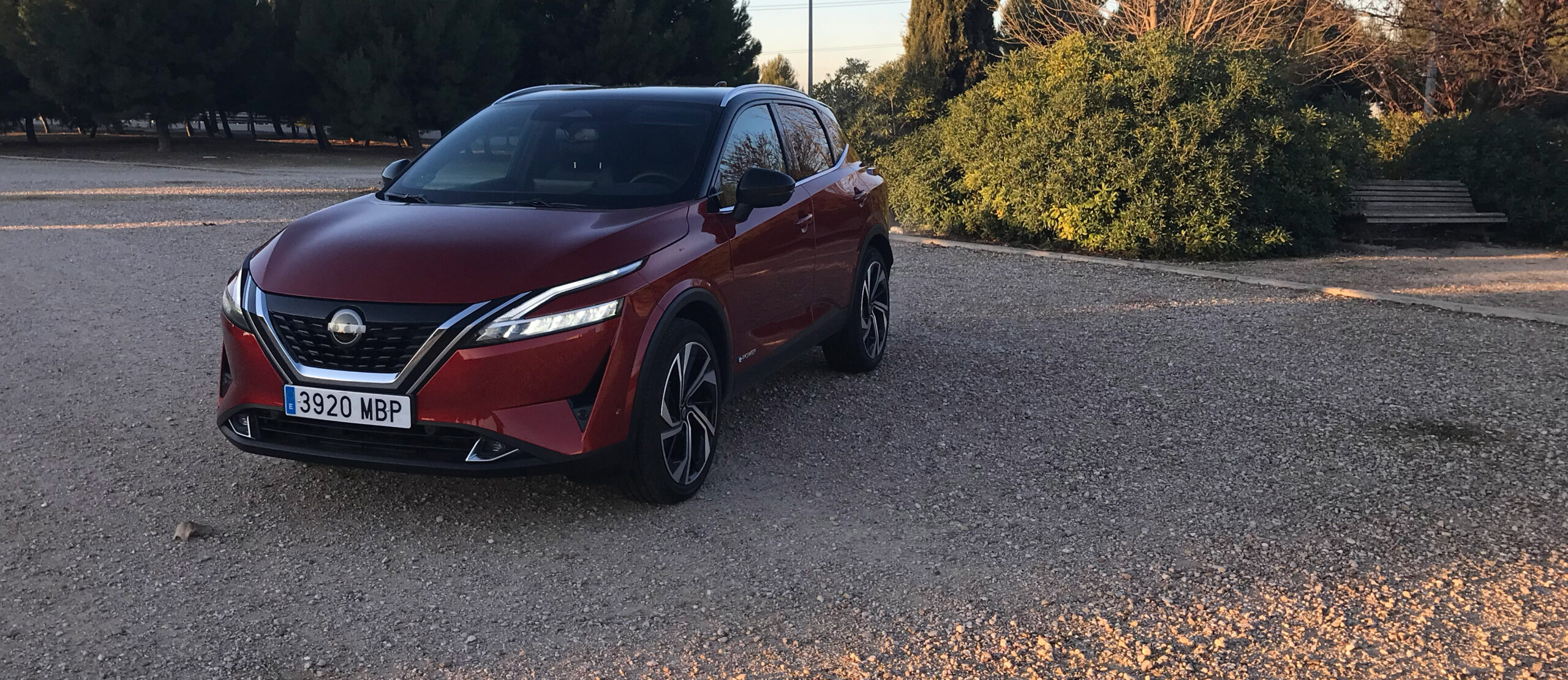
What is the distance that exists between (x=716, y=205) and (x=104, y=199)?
15.7 meters

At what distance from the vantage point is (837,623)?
136 inches

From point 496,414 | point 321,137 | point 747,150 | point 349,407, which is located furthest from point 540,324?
point 321,137

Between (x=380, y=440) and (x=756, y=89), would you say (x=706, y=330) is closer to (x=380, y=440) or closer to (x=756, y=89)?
(x=380, y=440)

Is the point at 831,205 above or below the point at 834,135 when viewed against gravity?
→ below

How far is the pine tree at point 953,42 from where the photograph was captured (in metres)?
20.0

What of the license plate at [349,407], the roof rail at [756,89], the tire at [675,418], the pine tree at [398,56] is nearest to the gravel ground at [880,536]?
the tire at [675,418]

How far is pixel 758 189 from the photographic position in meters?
4.68

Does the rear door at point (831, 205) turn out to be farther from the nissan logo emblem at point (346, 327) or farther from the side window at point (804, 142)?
the nissan logo emblem at point (346, 327)

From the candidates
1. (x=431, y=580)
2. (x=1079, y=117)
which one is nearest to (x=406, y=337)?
(x=431, y=580)

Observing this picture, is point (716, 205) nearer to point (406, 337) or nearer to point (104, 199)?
point (406, 337)

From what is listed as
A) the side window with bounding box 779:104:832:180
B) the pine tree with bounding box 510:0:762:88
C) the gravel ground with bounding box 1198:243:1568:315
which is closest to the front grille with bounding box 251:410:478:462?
the side window with bounding box 779:104:832:180

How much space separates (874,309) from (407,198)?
292cm

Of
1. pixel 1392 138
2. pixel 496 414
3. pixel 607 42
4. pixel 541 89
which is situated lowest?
pixel 496 414

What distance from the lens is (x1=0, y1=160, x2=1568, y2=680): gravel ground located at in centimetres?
327
